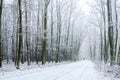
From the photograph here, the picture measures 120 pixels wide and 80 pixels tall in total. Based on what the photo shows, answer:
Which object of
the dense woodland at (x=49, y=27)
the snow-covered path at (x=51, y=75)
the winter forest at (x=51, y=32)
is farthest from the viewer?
the dense woodland at (x=49, y=27)

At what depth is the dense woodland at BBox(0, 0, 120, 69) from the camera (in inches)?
1152

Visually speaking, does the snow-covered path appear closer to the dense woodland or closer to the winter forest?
the winter forest

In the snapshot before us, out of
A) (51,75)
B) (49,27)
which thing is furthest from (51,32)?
(51,75)

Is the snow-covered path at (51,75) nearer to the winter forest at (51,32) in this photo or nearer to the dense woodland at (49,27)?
the winter forest at (51,32)

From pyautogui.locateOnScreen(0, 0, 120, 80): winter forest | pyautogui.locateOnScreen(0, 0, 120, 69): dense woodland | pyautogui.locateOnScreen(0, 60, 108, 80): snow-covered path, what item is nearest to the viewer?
pyautogui.locateOnScreen(0, 60, 108, 80): snow-covered path

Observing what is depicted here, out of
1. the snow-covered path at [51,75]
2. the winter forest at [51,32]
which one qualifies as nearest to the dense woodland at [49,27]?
the winter forest at [51,32]

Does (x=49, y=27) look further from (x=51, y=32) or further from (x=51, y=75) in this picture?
(x=51, y=75)

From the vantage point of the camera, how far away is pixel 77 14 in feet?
206

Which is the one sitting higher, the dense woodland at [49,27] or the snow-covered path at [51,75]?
the dense woodland at [49,27]

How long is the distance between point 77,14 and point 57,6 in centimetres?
1872

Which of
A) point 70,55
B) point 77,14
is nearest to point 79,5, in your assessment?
point 77,14

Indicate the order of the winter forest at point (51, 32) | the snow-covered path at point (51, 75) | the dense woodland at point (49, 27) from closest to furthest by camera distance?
the snow-covered path at point (51, 75), the winter forest at point (51, 32), the dense woodland at point (49, 27)

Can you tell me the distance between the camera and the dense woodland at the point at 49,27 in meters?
29.3

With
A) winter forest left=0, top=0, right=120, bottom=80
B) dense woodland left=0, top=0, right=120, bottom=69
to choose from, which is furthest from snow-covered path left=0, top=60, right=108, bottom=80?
dense woodland left=0, top=0, right=120, bottom=69
